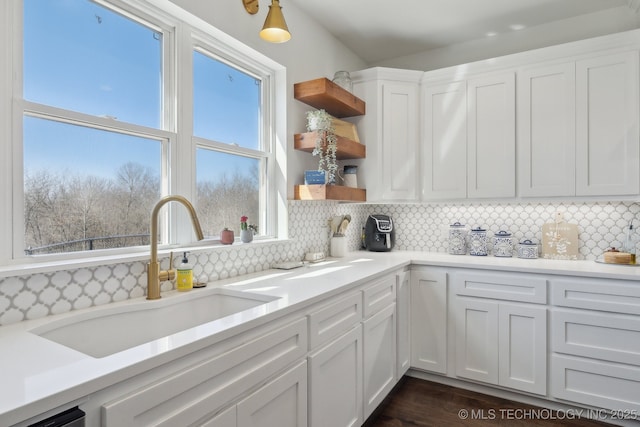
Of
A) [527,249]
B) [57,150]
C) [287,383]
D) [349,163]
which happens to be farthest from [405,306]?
[57,150]

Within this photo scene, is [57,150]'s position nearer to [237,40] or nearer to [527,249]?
[237,40]

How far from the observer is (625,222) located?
2617mm

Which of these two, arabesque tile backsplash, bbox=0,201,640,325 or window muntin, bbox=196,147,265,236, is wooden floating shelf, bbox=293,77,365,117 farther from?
arabesque tile backsplash, bbox=0,201,640,325

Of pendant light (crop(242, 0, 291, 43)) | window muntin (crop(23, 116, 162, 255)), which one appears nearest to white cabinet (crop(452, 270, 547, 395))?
pendant light (crop(242, 0, 291, 43))

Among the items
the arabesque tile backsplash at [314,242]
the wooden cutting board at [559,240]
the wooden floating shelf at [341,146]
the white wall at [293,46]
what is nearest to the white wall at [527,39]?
the white wall at [293,46]

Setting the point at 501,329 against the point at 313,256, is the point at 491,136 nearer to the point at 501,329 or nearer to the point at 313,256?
the point at 501,329

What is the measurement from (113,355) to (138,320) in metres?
0.59

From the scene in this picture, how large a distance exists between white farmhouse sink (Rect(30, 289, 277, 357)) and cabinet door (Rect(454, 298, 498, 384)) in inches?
64.0

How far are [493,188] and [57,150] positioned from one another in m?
2.72

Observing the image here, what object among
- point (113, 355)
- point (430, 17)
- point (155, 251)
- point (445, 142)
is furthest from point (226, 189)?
point (430, 17)

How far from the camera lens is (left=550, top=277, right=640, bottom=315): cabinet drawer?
6.86 ft

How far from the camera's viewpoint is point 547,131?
2.63 metres

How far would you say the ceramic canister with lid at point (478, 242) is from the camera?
296 centimetres

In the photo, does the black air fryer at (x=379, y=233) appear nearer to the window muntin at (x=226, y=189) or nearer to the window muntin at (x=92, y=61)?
the window muntin at (x=226, y=189)
